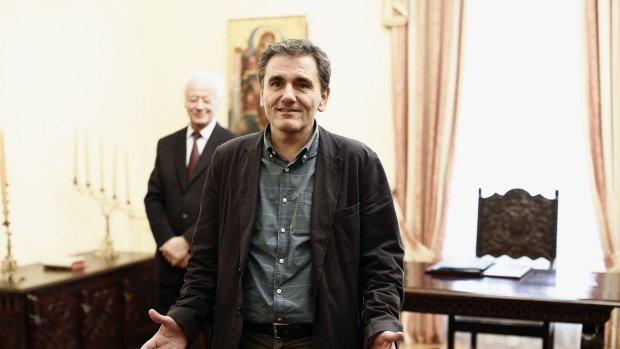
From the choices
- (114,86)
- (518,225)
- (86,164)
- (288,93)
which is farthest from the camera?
(114,86)

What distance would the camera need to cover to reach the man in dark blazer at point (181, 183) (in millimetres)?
3840

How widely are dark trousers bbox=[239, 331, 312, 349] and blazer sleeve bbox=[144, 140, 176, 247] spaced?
5.91 feet

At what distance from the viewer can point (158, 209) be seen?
13.0ft

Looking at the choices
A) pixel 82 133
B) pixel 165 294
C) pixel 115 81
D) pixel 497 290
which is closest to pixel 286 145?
pixel 497 290

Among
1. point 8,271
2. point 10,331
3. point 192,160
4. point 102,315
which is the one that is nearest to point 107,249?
point 102,315

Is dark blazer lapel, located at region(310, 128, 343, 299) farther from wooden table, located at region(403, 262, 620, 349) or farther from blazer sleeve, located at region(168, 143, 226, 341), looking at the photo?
wooden table, located at region(403, 262, 620, 349)

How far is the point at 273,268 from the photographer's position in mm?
Result: 2115

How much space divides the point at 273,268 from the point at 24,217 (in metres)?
3.04

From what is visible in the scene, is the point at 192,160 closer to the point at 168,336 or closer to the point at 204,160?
the point at 204,160

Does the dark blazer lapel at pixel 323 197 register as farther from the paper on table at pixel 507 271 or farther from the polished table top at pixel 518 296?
the paper on table at pixel 507 271

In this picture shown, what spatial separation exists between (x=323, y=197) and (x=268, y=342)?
463 mm

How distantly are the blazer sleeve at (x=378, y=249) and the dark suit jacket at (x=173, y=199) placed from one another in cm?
182

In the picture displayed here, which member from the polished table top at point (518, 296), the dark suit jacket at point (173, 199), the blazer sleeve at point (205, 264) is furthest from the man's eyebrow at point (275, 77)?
the dark suit jacket at point (173, 199)

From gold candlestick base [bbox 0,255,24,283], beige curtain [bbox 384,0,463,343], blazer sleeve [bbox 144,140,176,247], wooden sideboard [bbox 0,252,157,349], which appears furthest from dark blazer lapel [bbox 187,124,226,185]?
beige curtain [bbox 384,0,463,343]
